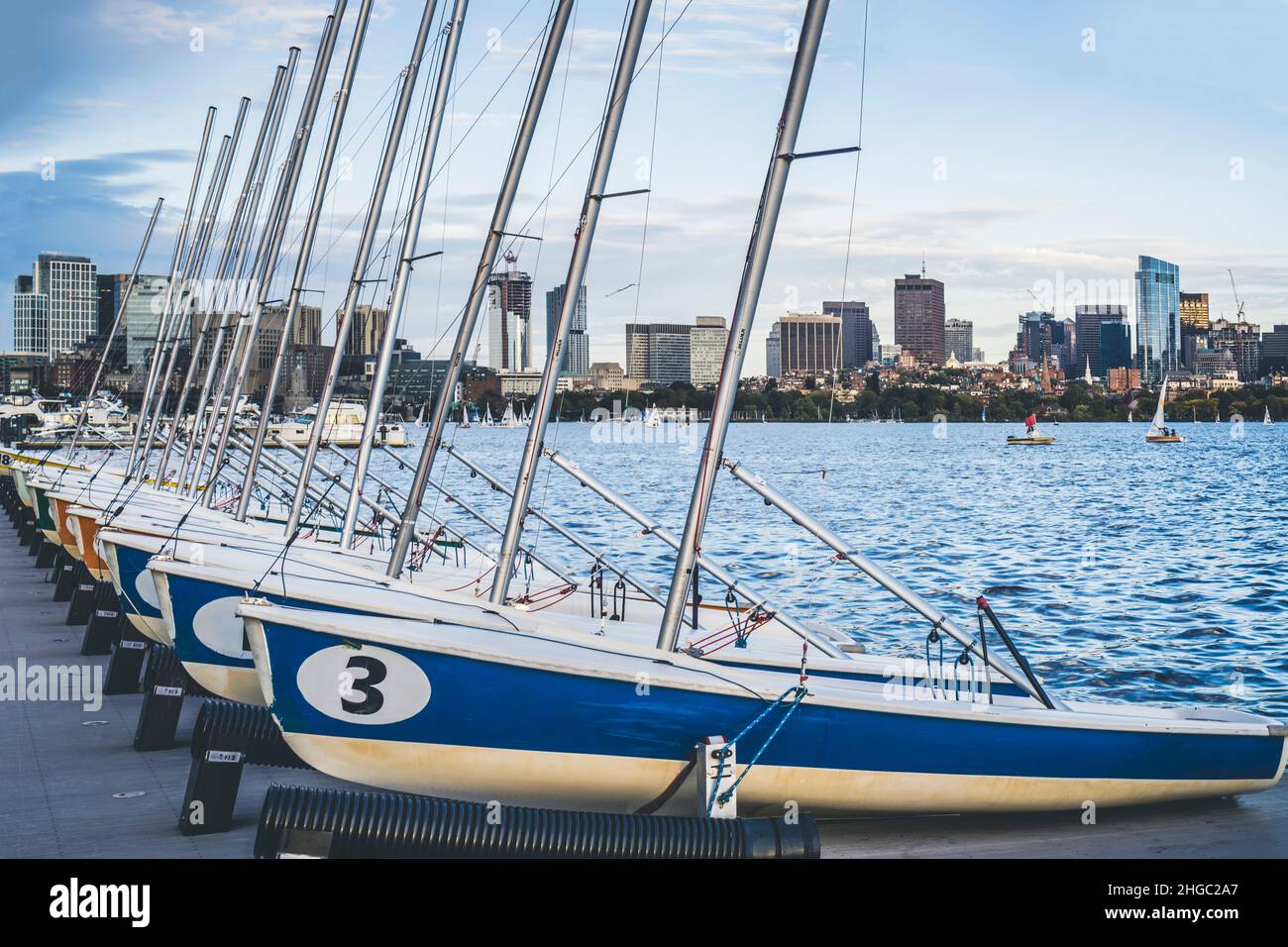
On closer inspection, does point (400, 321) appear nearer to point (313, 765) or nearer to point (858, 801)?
point (313, 765)

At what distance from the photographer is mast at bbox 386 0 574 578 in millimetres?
13906

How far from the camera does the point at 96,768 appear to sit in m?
11.1

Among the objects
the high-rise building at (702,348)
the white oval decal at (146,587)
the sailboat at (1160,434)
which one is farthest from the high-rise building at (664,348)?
the sailboat at (1160,434)

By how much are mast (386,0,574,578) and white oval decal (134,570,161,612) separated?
2.82 meters

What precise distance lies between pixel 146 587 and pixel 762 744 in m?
8.55

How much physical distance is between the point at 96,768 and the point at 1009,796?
300 inches

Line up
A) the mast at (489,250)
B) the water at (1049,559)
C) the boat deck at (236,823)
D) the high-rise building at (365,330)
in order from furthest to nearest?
the water at (1049,559) → the high-rise building at (365,330) → the mast at (489,250) → the boat deck at (236,823)

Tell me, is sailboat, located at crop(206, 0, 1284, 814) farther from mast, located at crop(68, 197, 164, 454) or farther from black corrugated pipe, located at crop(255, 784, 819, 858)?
mast, located at crop(68, 197, 164, 454)

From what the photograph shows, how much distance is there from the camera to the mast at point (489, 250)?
13906 millimetres

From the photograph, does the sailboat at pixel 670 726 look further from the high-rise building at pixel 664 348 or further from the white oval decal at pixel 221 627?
the high-rise building at pixel 664 348

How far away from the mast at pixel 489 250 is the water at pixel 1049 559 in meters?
5.19

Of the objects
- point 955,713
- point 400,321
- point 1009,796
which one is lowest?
point 1009,796

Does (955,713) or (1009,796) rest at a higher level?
(955,713)

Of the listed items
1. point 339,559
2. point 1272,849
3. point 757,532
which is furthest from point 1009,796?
point 757,532
